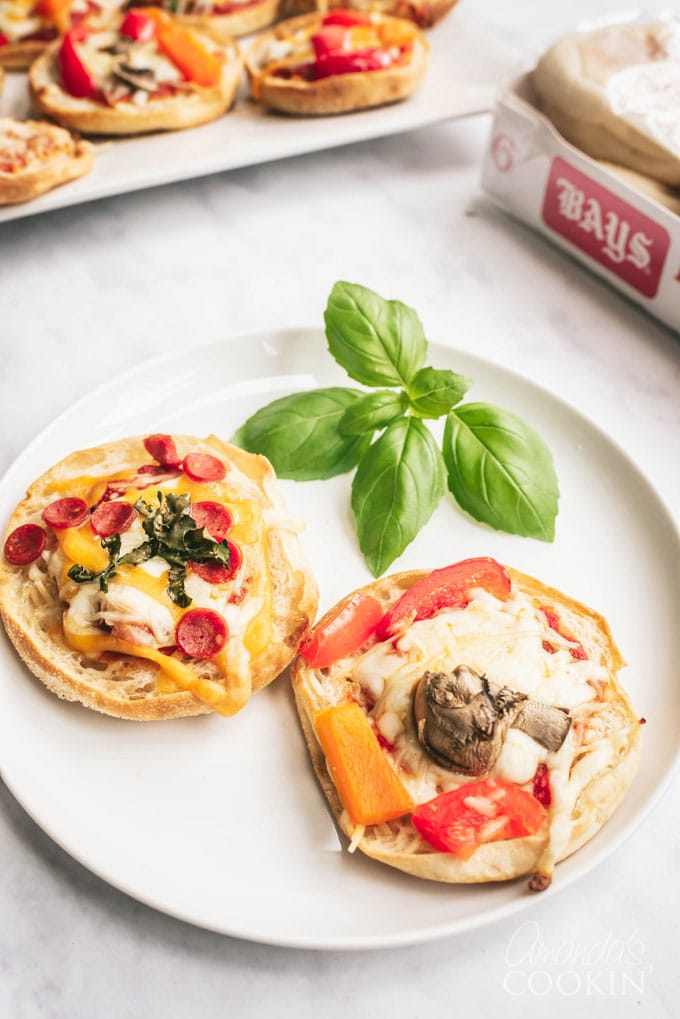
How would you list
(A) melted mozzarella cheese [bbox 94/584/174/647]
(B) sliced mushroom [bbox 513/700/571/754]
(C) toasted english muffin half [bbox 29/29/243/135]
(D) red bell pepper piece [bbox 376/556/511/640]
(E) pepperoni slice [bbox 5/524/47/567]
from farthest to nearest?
(C) toasted english muffin half [bbox 29/29/243/135], (E) pepperoni slice [bbox 5/524/47/567], (D) red bell pepper piece [bbox 376/556/511/640], (A) melted mozzarella cheese [bbox 94/584/174/647], (B) sliced mushroom [bbox 513/700/571/754]

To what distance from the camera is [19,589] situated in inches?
98.8

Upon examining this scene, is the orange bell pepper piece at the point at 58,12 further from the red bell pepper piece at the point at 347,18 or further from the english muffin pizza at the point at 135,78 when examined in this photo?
the red bell pepper piece at the point at 347,18

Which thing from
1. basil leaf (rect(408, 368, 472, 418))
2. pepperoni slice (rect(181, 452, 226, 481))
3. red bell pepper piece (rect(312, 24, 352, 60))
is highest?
red bell pepper piece (rect(312, 24, 352, 60))

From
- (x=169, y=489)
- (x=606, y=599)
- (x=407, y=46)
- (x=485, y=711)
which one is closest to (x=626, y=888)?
(x=485, y=711)

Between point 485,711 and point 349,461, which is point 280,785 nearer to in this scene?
point 485,711

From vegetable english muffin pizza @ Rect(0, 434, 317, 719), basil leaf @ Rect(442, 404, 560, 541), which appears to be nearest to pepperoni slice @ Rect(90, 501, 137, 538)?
vegetable english muffin pizza @ Rect(0, 434, 317, 719)

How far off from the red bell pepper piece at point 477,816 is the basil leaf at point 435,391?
43.7 inches

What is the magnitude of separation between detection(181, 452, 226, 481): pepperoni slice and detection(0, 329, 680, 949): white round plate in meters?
0.29

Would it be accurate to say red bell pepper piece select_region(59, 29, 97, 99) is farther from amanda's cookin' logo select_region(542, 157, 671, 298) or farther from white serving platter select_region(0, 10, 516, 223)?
amanda's cookin' logo select_region(542, 157, 671, 298)

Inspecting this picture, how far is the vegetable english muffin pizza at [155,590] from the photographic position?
2.31 metres

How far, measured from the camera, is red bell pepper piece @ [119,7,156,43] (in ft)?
13.4

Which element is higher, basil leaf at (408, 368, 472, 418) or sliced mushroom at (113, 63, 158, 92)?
sliced mushroom at (113, 63, 158, 92)

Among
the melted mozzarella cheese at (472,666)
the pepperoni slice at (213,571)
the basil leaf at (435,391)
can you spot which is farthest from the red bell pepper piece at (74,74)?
the melted mozzarella cheese at (472,666)

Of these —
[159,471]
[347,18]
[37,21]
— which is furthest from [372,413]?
[37,21]
